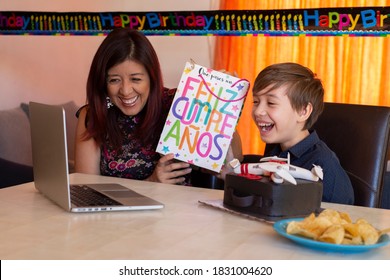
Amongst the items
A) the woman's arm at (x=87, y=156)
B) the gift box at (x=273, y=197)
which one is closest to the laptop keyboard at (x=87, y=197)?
the gift box at (x=273, y=197)

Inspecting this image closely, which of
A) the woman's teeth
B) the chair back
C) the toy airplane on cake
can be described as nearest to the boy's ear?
the chair back

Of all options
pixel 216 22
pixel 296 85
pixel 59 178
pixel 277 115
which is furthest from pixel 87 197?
pixel 216 22

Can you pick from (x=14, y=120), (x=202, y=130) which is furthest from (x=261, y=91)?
(x=14, y=120)

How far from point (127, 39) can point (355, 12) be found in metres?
1.31

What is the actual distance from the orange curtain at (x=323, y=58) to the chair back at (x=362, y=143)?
3.50 feet

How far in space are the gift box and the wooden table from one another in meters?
0.04

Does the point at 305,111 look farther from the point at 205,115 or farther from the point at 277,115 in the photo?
the point at 205,115

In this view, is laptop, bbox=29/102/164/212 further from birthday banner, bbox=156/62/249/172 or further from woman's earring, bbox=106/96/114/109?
woman's earring, bbox=106/96/114/109

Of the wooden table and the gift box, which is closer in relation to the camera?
the wooden table

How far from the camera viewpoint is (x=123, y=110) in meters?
2.52

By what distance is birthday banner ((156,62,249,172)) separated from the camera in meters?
2.06

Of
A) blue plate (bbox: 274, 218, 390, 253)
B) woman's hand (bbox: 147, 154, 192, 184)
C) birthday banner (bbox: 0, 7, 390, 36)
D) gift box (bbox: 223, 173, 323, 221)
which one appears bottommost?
woman's hand (bbox: 147, 154, 192, 184)

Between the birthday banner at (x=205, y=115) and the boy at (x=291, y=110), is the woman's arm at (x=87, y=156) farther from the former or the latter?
the boy at (x=291, y=110)

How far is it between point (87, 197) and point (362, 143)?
3.17 ft
